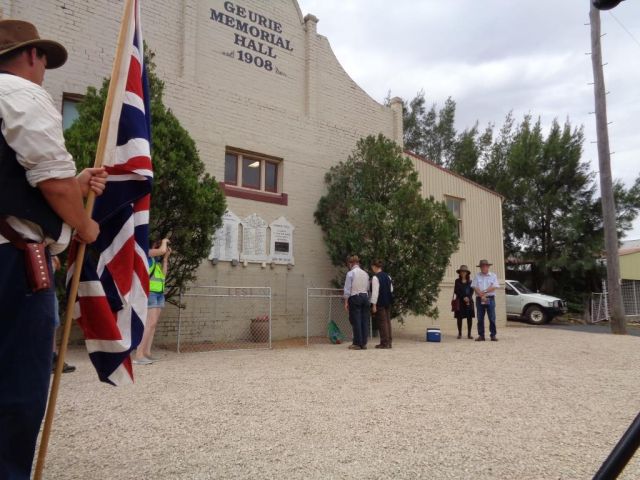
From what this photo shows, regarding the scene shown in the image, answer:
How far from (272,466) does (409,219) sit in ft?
29.9

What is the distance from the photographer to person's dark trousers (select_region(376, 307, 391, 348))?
404 inches

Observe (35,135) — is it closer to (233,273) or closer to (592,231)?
(233,273)

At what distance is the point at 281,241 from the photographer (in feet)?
40.4

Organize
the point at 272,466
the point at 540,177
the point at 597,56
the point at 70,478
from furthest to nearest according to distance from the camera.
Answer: the point at 540,177
the point at 597,56
the point at 272,466
the point at 70,478

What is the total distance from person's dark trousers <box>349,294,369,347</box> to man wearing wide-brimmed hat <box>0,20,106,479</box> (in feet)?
27.7

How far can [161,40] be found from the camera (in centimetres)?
1106

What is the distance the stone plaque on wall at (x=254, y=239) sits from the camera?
11.6m

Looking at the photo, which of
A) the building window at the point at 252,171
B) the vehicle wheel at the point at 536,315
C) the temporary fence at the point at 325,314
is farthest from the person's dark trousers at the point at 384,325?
the vehicle wheel at the point at 536,315

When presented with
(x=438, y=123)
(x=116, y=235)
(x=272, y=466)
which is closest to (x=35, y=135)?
(x=116, y=235)

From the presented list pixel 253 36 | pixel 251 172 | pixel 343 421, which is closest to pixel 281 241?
pixel 251 172

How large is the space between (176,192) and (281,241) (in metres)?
4.05

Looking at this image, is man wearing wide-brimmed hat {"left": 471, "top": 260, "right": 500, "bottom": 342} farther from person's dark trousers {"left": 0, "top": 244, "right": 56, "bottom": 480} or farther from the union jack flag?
person's dark trousers {"left": 0, "top": 244, "right": 56, "bottom": 480}

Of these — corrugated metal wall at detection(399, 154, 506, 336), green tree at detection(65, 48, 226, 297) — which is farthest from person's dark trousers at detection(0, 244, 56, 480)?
corrugated metal wall at detection(399, 154, 506, 336)

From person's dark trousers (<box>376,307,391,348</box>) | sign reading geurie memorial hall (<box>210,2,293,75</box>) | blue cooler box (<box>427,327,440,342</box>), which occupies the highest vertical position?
sign reading geurie memorial hall (<box>210,2,293,75</box>)
